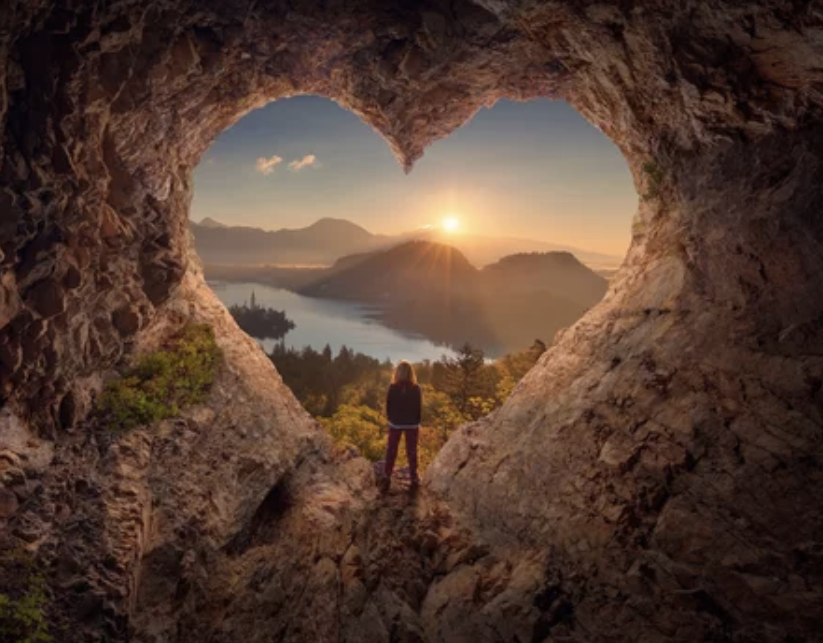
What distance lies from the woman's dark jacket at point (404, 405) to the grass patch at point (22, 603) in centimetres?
609

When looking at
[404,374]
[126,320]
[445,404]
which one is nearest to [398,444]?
[404,374]

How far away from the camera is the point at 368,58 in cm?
1026

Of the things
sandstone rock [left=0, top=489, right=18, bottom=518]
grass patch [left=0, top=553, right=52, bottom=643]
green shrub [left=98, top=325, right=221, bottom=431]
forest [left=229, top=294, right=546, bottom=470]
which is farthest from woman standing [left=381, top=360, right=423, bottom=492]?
sandstone rock [left=0, top=489, right=18, bottom=518]

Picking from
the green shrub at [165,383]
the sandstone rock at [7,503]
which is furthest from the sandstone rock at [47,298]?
the sandstone rock at [7,503]

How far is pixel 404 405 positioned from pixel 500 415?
2657 millimetres

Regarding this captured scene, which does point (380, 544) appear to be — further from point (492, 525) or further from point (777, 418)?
point (777, 418)

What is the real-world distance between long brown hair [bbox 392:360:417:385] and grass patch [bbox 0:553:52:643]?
636cm

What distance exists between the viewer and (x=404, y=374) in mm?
9734

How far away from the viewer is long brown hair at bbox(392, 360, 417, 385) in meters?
9.73

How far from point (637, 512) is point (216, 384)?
902cm

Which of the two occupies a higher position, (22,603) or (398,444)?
(398,444)

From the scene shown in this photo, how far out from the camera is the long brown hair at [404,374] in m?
9.73

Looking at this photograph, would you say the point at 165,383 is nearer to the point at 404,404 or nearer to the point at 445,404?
the point at 404,404

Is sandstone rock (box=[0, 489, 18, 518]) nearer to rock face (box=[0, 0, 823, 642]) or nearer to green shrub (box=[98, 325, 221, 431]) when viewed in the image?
rock face (box=[0, 0, 823, 642])
